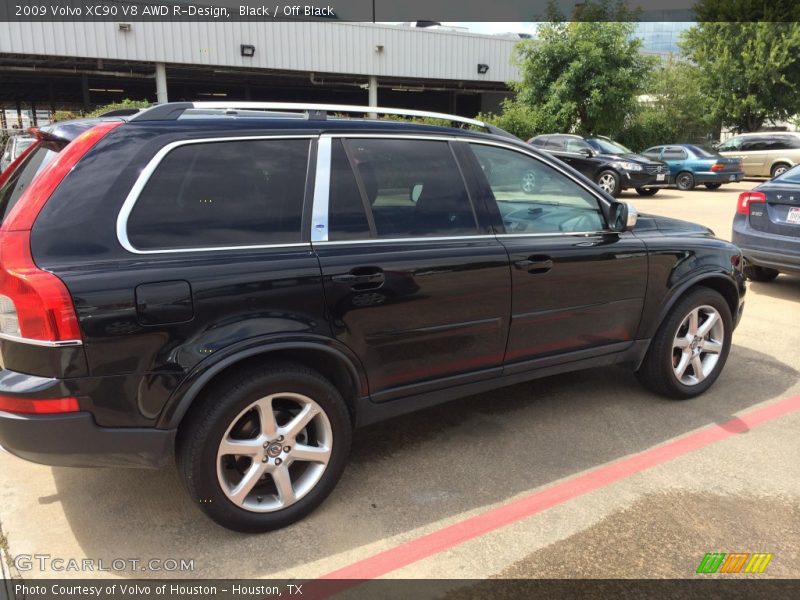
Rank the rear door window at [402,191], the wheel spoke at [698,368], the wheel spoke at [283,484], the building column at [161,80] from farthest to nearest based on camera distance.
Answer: the building column at [161,80] → the wheel spoke at [698,368] → the rear door window at [402,191] → the wheel spoke at [283,484]

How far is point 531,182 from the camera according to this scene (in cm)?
383

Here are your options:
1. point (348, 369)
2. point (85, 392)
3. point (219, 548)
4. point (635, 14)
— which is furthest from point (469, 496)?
point (635, 14)

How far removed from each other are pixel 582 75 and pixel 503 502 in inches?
777

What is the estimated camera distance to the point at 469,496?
3.19 m

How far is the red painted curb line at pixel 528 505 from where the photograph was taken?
2.64 metres

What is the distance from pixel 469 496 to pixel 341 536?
70cm

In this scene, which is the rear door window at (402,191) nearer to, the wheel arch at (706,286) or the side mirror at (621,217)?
the side mirror at (621,217)

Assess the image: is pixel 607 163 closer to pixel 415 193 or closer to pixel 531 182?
pixel 531 182

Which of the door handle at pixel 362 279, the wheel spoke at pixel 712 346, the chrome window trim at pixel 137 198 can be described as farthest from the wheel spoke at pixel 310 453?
the wheel spoke at pixel 712 346

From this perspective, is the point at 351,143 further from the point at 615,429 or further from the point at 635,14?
the point at 635,14

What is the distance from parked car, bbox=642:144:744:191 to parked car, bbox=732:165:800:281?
13.4m

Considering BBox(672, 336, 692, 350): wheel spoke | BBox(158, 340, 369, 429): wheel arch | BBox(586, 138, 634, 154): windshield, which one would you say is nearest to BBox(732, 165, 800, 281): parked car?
BBox(672, 336, 692, 350): wheel spoke

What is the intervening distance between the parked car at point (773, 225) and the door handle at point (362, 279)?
5403 mm

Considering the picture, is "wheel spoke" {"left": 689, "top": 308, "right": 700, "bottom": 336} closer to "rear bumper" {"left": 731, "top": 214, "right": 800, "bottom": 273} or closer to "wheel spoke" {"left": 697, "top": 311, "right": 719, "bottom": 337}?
"wheel spoke" {"left": 697, "top": 311, "right": 719, "bottom": 337}
